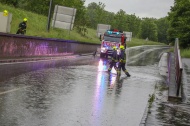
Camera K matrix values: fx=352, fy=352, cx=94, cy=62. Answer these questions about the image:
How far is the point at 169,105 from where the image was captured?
1085cm

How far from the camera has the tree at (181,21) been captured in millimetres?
47156

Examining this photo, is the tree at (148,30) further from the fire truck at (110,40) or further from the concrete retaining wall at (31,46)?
the concrete retaining wall at (31,46)

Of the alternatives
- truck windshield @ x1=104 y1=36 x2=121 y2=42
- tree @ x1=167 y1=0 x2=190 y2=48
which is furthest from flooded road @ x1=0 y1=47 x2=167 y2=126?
tree @ x1=167 y1=0 x2=190 y2=48

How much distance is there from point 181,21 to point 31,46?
28.6 m

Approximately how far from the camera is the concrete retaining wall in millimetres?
20177

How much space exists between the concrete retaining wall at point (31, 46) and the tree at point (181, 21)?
17.8 m

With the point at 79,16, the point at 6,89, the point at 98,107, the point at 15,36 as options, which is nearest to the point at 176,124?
the point at 98,107

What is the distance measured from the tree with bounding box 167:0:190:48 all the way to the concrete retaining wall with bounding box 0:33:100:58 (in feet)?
58.4

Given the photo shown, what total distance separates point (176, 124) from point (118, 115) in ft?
4.58

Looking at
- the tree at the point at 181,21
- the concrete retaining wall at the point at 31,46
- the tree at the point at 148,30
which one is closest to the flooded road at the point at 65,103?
the concrete retaining wall at the point at 31,46

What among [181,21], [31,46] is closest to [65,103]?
[31,46]

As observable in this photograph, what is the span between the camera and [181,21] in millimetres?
47562

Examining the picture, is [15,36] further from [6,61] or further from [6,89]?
[6,89]

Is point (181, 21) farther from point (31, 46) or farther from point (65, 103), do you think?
point (65, 103)
